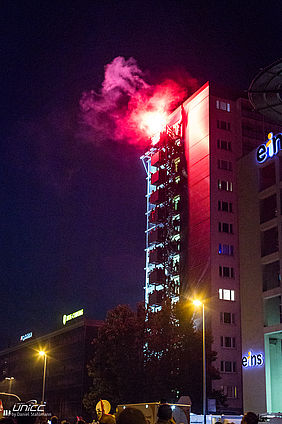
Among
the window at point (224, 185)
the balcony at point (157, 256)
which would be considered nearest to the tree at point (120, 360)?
the balcony at point (157, 256)

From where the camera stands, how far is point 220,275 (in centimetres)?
6788

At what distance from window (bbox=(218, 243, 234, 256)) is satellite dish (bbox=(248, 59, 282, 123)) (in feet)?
58.9

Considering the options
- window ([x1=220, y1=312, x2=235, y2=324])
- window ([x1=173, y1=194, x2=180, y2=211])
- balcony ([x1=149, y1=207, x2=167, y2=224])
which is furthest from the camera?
balcony ([x1=149, y1=207, x2=167, y2=224])

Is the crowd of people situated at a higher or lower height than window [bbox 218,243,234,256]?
lower

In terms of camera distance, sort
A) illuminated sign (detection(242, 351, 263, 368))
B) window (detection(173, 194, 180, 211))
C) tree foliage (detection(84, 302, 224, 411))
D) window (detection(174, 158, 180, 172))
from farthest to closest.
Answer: window (detection(174, 158, 180, 172)) → window (detection(173, 194, 180, 211)) → illuminated sign (detection(242, 351, 263, 368)) → tree foliage (detection(84, 302, 224, 411))

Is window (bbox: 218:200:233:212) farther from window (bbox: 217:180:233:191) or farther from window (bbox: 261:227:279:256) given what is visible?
window (bbox: 261:227:279:256)

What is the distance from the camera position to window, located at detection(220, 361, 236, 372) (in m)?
63.0

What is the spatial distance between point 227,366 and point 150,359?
1490cm

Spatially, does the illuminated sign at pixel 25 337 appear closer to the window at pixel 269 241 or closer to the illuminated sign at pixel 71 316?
the illuminated sign at pixel 71 316

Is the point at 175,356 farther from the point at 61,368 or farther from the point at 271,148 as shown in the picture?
the point at 61,368

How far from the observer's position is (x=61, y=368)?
307 ft

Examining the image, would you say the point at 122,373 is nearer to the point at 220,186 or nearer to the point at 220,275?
the point at 220,275

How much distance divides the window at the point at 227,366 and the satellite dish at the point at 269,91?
26554 millimetres

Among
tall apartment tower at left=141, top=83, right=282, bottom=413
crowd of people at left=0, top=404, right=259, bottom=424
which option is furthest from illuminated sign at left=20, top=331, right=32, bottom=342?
crowd of people at left=0, top=404, right=259, bottom=424
